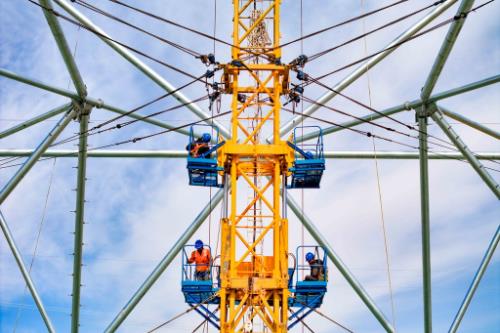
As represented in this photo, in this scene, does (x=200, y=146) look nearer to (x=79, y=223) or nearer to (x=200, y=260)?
(x=200, y=260)

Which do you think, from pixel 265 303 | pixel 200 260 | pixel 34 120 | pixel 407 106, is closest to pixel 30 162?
pixel 34 120

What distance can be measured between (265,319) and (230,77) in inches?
392

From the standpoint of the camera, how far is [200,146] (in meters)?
29.2

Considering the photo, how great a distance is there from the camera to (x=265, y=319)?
27.3 m

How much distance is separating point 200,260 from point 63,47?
8.99 metres

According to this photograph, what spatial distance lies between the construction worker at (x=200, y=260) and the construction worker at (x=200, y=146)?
11.2 feet

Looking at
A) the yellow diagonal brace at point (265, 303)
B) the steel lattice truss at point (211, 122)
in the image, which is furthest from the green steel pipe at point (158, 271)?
the yellow diagonal brace at point (265, 303)

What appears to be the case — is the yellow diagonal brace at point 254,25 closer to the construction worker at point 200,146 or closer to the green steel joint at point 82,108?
the construction worker at point 200,146

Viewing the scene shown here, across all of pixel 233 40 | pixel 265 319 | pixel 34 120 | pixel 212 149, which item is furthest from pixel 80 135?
pixel 265 319

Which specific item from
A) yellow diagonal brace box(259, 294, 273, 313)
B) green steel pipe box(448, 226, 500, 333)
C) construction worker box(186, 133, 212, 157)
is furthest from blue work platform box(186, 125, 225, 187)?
green steel pipe box(448, 226, 500, 333)

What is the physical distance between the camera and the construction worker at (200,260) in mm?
28116

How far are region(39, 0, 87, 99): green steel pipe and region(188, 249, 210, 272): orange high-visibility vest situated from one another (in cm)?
748

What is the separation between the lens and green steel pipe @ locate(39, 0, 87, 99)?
24.6 metres

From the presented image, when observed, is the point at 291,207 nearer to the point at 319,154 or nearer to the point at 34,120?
the point at 319,154
